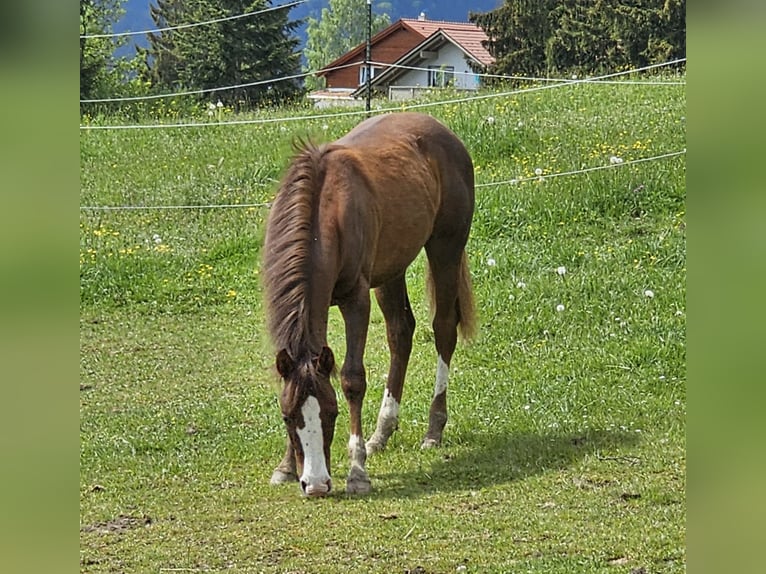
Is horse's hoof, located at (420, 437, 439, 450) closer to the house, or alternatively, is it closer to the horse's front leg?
the horse's front leg

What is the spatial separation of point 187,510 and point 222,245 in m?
2.50

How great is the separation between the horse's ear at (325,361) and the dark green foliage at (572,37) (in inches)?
103

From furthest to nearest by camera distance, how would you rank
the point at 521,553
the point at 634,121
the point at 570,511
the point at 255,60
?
A: the point at 634,121 → the point at 255,60 → the point at 570,511 → the point at 521,553

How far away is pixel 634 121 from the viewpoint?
6.56 meters

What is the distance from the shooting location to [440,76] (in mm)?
6074

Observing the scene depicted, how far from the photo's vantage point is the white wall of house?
19.9 feet

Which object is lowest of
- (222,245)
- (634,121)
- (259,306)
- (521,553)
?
(521,553)

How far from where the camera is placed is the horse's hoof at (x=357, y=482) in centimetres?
466

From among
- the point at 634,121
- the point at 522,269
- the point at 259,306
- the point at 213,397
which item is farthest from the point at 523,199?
the point at 213,397

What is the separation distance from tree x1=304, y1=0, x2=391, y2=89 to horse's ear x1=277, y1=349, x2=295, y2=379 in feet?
7.73

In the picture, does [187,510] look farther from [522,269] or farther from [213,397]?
[522,269]
